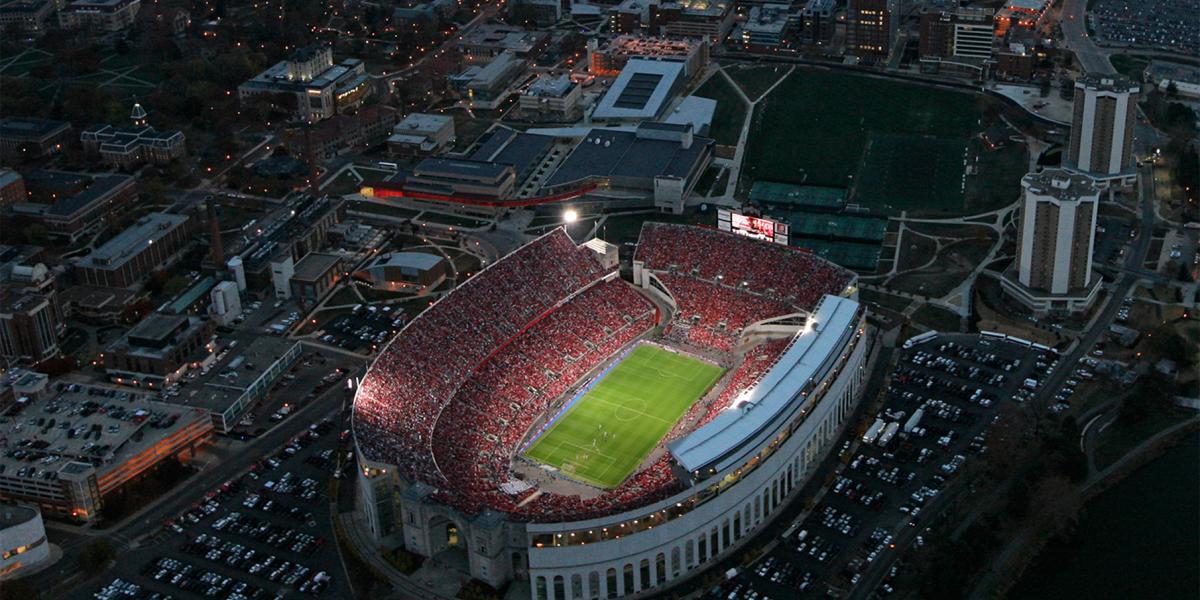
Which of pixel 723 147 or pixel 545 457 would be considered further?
pixel 723 147

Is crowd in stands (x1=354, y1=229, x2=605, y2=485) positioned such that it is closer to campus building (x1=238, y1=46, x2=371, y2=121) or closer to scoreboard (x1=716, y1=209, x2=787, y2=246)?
scoreboard (x1=716, y1=209, x2=787, y2=246)

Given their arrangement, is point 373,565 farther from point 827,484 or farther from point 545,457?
point 827,484

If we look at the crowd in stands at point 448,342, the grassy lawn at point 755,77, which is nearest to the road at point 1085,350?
the crowd in stands at point 448,342

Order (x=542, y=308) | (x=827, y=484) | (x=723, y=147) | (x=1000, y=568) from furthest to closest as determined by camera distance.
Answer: (x=723, y=147)
(x=542, y=308)
(x=827, y=484)
(x=1000, y=568)

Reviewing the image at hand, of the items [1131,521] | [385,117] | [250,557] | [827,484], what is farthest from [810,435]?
[385,117]

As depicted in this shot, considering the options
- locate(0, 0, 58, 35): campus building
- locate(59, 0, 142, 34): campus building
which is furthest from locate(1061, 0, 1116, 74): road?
locate(0, 0, 58, 35): campus building

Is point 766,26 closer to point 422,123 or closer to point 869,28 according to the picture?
point 869,28
